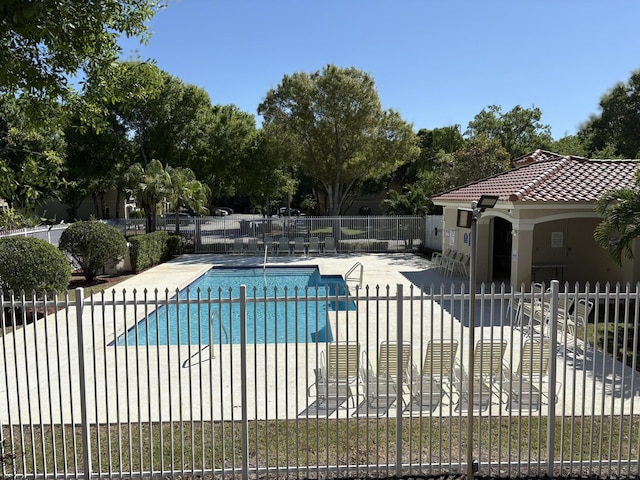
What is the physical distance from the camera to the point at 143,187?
23516 millimetres

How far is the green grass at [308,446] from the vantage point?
5.52m

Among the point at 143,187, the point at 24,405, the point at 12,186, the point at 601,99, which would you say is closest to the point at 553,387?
the point at 12,186

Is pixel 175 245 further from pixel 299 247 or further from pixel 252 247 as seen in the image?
pixel 299 247

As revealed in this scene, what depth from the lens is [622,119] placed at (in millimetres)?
34469

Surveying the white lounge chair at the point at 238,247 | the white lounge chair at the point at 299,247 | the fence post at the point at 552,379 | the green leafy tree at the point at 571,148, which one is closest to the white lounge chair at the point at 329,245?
the white lounge chair at the point at 299,247

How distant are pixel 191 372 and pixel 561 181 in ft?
42.5

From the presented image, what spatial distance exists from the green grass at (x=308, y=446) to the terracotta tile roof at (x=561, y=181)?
9594mm

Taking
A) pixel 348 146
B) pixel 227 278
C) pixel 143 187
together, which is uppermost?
pixel 348 146

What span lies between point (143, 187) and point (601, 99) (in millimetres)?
30172

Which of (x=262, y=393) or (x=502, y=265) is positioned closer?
(x=262, y=393)

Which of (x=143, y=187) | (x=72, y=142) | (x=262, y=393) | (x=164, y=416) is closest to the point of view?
(x=164, y=416)

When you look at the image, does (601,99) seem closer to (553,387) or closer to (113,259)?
(113,259)

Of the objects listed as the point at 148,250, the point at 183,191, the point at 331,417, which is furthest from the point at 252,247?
the point at 331,417

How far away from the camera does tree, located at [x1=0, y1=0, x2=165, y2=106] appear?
5.16 metres
